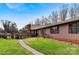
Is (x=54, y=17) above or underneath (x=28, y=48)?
above

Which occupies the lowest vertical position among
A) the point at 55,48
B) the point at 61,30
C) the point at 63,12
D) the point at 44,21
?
the point at 55,48

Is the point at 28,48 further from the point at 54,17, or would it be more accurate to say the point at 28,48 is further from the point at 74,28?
the point at 74,28

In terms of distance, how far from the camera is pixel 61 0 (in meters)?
Answer: 31.3

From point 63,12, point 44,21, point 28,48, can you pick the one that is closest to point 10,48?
point 28,48

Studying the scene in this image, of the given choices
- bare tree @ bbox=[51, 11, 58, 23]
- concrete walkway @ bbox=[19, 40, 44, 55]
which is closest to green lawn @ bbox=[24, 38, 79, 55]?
concrete walkway @ bbox=[19, 40, 44, 55]

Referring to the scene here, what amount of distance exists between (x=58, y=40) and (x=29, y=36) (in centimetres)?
44

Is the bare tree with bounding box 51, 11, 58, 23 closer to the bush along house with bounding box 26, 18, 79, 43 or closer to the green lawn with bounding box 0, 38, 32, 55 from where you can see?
the bush along house with bounding box 26, 18, 79, 43

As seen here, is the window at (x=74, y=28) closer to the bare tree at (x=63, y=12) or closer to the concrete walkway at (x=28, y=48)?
the bare tree at (x=63, y=12)

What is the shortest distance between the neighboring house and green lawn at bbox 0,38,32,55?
0.29 metres

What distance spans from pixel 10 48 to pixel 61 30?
802mm

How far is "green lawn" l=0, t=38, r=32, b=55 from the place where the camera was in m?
31.3

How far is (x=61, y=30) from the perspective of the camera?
3134 cm

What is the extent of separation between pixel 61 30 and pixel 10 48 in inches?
31.6
